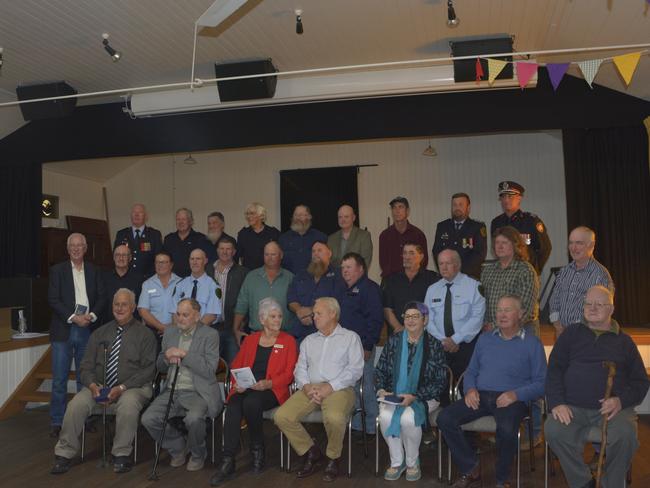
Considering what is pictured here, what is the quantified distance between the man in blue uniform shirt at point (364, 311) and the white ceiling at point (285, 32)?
6.78 ft

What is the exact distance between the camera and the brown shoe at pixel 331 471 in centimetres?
388

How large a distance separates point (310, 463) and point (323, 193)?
6.72 m

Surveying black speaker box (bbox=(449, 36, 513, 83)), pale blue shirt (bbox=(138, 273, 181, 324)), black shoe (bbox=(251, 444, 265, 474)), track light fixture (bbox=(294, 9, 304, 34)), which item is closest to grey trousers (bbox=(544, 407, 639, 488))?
black shoe (bbox=(251, 444, 265, 474))

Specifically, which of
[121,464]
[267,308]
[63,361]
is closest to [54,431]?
[63,361]

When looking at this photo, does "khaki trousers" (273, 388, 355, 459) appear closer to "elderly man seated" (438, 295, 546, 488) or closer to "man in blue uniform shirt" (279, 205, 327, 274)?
"elderly man seated" (438, 295, 546, 488)

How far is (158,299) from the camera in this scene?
16.6 feet

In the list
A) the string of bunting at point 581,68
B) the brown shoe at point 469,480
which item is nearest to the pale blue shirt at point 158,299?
the brown shoe at point 469,480

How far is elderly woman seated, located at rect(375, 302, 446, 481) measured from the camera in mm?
3826

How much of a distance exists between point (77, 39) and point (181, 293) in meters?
2.46

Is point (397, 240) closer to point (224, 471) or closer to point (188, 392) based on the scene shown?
point (188, 392)

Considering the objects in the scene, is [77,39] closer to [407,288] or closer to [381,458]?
[407,288]

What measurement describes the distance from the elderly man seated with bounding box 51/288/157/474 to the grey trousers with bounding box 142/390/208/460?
0.13m

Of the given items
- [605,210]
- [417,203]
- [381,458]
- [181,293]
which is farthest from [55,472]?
[417,203]

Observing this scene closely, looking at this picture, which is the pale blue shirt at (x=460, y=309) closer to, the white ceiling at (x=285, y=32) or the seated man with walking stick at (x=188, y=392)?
the seated man with walking stick at (x=188, y=392)
